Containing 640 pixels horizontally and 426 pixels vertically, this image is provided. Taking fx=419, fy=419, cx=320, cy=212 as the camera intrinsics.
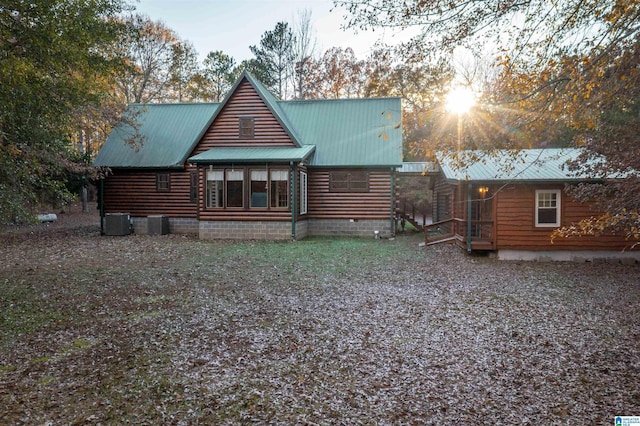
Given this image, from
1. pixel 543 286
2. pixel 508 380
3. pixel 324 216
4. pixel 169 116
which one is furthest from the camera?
pixel 169 116

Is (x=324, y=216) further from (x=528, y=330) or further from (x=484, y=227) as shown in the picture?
(x=528, y=330)

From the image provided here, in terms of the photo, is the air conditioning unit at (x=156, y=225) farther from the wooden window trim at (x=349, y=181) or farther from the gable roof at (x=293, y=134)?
the wooden window trim at (x=349, y=181)

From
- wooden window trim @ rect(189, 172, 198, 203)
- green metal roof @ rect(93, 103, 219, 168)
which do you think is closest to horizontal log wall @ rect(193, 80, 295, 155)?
green metal roof @ rect(93, 103, 219, 168)

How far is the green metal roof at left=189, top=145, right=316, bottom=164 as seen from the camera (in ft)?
59.0

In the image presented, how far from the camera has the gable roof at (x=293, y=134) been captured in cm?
1983

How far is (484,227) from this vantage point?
17.2m

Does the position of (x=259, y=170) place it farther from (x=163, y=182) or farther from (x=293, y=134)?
(x=163, y=182)

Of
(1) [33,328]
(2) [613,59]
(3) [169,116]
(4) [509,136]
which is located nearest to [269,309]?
(1) [33,328]

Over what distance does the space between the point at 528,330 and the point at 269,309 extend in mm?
4570

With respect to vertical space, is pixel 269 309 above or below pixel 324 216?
below

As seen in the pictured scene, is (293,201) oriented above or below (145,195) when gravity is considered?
below

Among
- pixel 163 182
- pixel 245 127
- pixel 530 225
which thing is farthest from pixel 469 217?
pixel 163 182

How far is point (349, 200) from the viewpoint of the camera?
2055 cm

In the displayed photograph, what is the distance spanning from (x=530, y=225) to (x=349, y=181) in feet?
28.8
